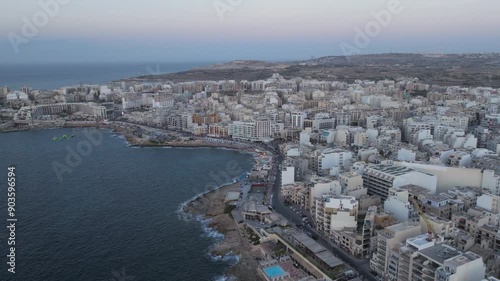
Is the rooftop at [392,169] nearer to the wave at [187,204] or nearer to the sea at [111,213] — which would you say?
the wave at [187,204]

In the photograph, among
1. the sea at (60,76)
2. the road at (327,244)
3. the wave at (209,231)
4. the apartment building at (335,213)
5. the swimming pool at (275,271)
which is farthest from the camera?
the sea at (60,76)

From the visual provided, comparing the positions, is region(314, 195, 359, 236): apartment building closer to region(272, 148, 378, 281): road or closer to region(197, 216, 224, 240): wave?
region(272, 148, 378, 281): road

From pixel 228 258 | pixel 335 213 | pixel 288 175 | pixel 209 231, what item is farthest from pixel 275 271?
pixel 288 175

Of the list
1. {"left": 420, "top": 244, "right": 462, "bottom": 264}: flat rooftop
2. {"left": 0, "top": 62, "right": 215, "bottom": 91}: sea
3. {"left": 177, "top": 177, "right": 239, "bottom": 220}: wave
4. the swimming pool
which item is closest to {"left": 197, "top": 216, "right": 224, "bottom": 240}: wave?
{"left": 177, "top": 177, "right": 239, "bottom": 220}: wave

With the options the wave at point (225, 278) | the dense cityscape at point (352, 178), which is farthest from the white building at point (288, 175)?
the wave at point (225, 278)

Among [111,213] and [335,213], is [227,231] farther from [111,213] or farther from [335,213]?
[111,213]

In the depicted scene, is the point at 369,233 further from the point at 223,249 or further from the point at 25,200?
the point at 25,200
